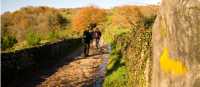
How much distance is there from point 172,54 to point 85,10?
264ft

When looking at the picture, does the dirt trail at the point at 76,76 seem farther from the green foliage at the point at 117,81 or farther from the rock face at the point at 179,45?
the rock face at the point at 179,45

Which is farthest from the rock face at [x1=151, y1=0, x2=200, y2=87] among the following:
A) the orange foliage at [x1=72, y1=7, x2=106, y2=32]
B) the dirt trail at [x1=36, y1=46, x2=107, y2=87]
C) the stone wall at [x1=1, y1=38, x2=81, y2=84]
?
the orange foliage at [x1=72, y1=7, x2=106, y2=32]

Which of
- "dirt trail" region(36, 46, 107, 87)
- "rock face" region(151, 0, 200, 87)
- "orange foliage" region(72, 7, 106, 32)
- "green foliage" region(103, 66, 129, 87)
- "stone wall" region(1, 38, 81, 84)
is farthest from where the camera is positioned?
"orange foliage" region(72, 7, 106, 32)

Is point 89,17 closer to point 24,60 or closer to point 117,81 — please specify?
point 24,60

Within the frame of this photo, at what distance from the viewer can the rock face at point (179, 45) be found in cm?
376

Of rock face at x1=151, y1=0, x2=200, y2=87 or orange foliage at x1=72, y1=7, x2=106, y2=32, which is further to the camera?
orange foliage at x1=72, y1=7, x2=106, y2=32

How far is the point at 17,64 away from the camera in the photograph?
1270cm

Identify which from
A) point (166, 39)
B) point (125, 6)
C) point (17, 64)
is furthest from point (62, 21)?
point (166, 39)

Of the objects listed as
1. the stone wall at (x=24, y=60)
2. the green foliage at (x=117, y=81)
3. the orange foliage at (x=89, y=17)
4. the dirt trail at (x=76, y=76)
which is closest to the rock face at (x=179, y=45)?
the green foliage at (x=117, y=81)

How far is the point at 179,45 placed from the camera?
398 cm

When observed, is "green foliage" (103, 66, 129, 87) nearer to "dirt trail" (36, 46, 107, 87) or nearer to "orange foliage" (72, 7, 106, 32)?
"dirt trail" (36, 46, 107, 87)

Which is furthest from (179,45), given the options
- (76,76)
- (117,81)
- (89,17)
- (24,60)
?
(89,17)

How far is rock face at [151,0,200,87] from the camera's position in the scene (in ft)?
12.3

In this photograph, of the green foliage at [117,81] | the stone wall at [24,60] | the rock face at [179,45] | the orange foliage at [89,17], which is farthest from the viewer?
the orange foliage at [89,17]
